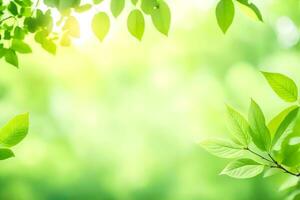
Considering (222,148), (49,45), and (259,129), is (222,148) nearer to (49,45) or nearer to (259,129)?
(259,129)

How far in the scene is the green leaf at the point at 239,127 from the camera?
1.82 ft

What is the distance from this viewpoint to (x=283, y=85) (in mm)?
579

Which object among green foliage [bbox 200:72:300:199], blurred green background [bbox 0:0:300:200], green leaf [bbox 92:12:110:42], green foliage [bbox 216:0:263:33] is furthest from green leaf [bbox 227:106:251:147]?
blurred green background [bbox 0:0:300:200]

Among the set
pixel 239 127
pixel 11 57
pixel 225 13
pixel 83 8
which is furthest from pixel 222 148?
pixel 11 57

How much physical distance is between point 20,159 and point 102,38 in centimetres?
812

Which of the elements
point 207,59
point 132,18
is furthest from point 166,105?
point 132,18

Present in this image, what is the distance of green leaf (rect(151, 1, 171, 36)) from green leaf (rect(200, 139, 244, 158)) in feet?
Answer: 0.77

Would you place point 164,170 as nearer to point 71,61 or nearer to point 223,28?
point 71,61

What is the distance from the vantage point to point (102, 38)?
2.52 ft

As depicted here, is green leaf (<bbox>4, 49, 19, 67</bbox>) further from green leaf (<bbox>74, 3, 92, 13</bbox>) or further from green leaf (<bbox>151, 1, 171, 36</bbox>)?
green leaf (<bbox>151, 1, 171, 36</bbox>)

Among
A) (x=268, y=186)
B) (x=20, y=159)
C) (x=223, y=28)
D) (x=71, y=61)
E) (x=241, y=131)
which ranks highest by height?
(x=223, y=28)

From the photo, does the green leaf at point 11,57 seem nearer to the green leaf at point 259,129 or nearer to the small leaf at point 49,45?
the small leaf at point 49,45

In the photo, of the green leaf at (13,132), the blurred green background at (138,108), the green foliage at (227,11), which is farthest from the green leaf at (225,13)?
the blurred green background at (138,108)

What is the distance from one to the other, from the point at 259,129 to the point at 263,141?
2 cm
